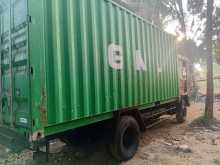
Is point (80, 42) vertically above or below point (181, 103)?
above

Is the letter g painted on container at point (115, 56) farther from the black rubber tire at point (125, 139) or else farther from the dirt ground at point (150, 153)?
the dirt ground at point (150, 153)

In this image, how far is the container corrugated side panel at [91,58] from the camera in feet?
10.3

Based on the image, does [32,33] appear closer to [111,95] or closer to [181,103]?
[111,95]

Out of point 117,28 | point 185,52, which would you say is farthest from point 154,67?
point 185,52

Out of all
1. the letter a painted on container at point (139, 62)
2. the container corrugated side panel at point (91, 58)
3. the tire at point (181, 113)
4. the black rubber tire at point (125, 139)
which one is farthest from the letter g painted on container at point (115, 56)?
the tire at point (181, 113)

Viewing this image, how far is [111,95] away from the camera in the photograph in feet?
14.0

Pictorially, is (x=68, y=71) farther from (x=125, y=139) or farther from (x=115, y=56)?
(x=125, y=139)

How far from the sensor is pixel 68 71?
3.34 m

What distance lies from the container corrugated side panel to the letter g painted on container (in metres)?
0.10

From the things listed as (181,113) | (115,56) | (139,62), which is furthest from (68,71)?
(181,113)

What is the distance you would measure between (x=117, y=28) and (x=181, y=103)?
17.7ft

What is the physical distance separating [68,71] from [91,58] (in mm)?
604

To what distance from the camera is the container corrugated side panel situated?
313cm

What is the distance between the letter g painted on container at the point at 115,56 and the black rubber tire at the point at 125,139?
1086 millimetres
